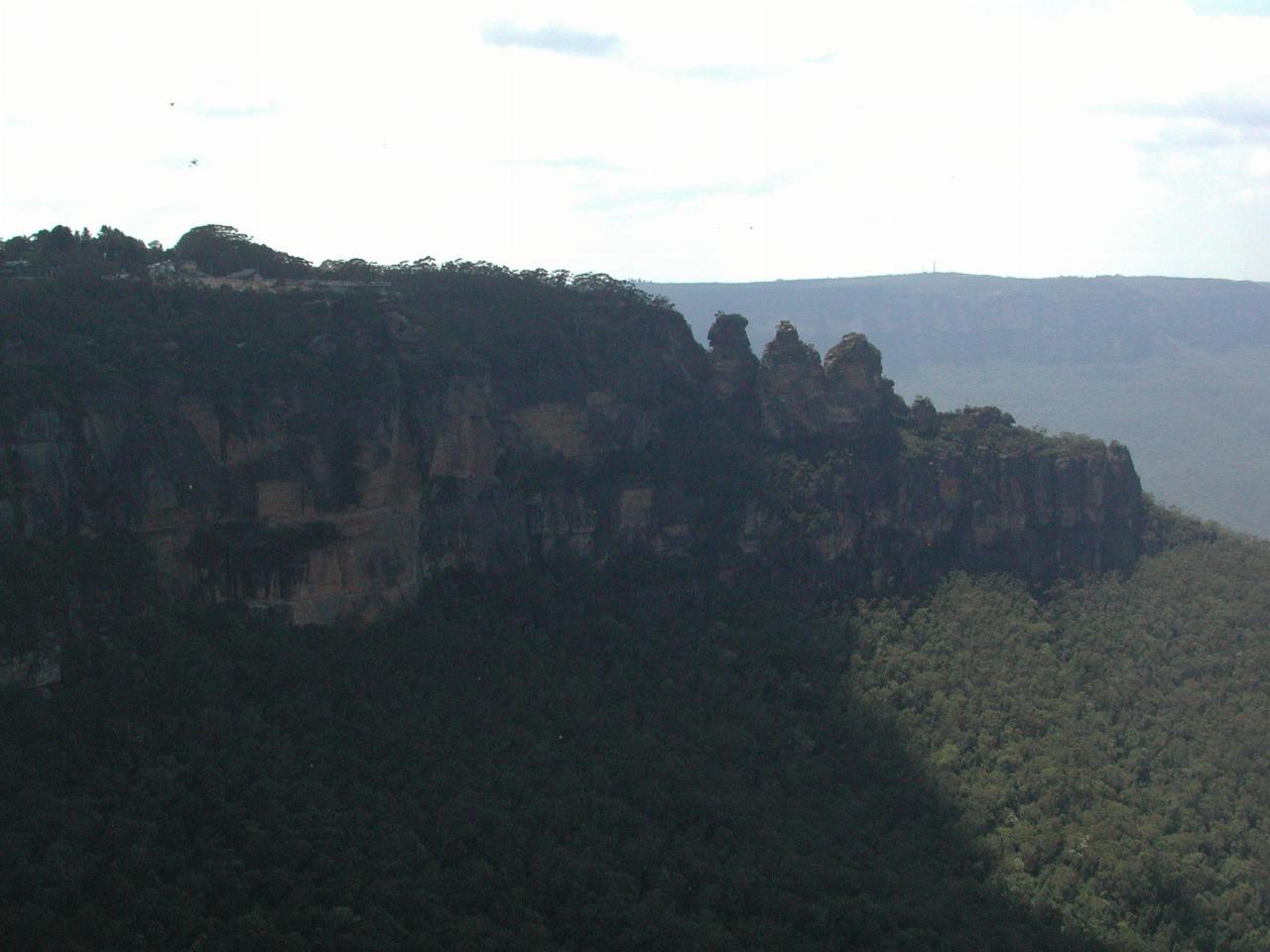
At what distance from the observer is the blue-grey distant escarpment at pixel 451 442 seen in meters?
41.8

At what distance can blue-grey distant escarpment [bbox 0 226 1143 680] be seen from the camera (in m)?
41.8

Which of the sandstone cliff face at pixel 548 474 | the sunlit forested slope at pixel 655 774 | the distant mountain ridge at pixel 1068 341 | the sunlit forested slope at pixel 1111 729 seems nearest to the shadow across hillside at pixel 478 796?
the sunlit forested slope at pixel 655 774

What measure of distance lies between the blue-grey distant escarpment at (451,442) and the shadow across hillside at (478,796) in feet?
7.55

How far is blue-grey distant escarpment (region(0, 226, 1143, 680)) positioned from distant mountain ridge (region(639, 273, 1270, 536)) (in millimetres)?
82912

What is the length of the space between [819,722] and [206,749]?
61.9ft

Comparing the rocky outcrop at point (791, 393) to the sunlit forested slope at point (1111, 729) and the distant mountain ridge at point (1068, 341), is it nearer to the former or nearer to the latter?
the sunlit forested slope at point (1111, 729)

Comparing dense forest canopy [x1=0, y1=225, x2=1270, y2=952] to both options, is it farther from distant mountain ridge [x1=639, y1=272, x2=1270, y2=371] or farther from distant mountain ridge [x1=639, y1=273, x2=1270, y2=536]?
distant mountain ridge [x1=639, y1=272, x2=1270, y2=371]

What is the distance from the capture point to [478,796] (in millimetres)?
39219

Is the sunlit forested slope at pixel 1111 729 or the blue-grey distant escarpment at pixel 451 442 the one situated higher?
the blue-grey distant escarpment at pixel 451 442

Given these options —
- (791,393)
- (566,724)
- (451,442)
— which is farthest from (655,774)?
(791,393)

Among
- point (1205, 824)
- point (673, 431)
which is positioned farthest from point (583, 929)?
point (673, 431)

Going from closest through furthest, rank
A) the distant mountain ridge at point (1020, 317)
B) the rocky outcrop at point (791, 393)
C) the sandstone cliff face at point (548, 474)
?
the sandstone cliff face at point (548, 474) < the rocky outcrop at point (791, 393) < the distant mountain ridge at point (1020, 317)

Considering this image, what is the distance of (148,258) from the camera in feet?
168

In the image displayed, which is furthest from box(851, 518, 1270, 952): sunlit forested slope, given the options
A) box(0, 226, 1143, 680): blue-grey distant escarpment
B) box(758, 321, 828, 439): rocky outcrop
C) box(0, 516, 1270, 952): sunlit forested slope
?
box(758, 321, 828, 439): rocky outcrop
